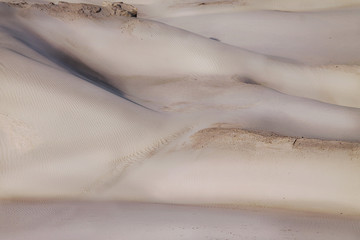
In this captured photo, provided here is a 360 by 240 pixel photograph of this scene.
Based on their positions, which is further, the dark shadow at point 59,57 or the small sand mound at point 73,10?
the small sand mound at point 73,10

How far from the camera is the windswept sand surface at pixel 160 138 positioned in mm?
2881

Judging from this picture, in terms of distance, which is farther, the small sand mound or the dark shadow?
the small sand mound

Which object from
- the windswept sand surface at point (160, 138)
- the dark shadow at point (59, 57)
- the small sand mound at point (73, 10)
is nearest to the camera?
the windswept sand surface at point (160, 138)

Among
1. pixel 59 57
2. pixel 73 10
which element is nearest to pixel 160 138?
pixel 59 57

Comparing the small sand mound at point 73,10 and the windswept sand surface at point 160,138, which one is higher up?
the small sand mound at point 73,10

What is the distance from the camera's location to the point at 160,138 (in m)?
3.41

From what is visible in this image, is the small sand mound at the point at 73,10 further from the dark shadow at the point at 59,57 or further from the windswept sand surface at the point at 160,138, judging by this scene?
the dark shadow at the point at 59,57

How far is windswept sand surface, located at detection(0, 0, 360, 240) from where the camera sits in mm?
2881

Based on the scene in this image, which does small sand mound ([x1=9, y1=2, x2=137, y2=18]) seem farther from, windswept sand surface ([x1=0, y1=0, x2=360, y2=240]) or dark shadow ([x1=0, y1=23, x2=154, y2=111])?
dark shadow ([x1=0, y1=23, x2=154, y2=111])

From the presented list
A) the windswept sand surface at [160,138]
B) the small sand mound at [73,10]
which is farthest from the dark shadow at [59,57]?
the small sand mound at [73,10]

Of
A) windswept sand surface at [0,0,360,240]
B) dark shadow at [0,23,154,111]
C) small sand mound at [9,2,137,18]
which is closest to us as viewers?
windswept sand surface at [0,0,360,240]

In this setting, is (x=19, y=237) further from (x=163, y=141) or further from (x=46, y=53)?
(x=46, y=53)

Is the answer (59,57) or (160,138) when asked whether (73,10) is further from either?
(160,138)

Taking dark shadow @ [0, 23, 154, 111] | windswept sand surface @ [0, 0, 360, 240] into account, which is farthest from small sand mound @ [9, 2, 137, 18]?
dark shadow @ [0, 23, 154, 111]
